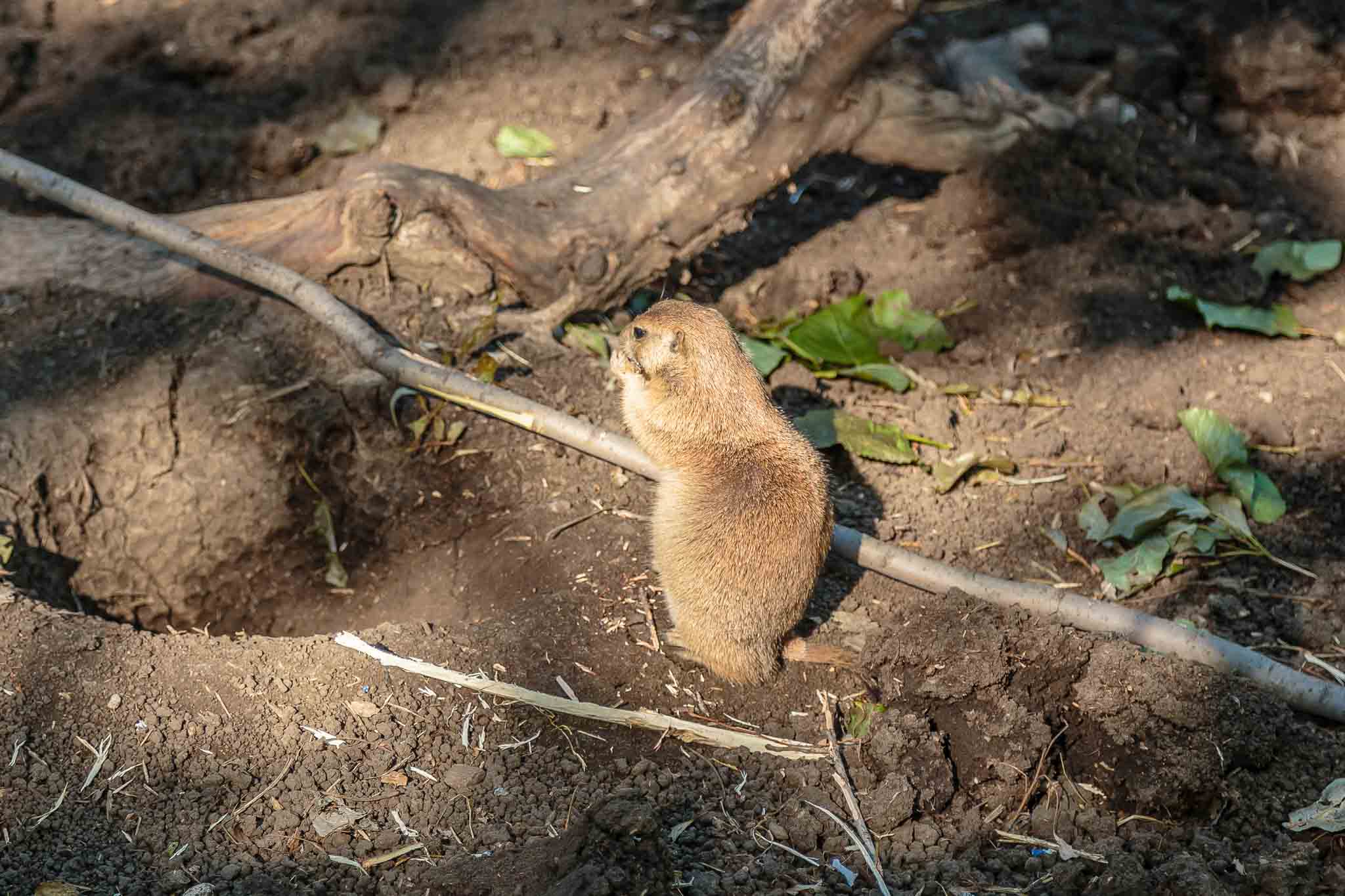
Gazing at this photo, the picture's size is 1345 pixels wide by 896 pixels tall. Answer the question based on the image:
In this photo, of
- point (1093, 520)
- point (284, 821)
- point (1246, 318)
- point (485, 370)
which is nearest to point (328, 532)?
point (485, 370)

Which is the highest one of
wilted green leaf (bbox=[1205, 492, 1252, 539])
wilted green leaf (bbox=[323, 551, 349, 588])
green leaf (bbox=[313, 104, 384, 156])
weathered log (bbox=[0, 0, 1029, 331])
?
weathered log (bbox=[0, 0, 1029, 331])

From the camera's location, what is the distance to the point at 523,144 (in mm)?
5215

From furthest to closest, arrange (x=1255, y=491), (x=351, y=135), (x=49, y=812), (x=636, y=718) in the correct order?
(x=351, y=135) → (x=1255, y=491) → (x=636, y=718) → (x=49, y=812)

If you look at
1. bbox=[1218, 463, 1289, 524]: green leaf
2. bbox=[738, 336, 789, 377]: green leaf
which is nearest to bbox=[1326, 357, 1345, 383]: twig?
bbox=[1218, 463, 1289, 524]: green leaf

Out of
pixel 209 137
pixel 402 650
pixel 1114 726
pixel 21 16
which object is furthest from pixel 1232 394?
pixel 21 16

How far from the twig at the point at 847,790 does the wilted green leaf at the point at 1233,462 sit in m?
1.61

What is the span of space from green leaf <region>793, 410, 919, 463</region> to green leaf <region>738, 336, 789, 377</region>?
0.30 metres

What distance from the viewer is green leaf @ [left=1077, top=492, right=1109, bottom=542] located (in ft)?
12.0

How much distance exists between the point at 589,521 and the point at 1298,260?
307 cm

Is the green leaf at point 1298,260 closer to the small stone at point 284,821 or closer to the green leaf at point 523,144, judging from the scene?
the green leaf at point 523,144

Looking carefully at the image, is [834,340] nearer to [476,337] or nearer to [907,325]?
[907,325]

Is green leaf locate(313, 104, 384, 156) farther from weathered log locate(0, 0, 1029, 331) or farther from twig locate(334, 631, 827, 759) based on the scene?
twig locate(334, 631, 827, 759)

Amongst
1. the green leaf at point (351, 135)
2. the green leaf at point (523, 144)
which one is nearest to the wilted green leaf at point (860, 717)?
the green leaf at point (523, 144)

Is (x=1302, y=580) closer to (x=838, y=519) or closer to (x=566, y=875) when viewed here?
(x=838, y=519)
